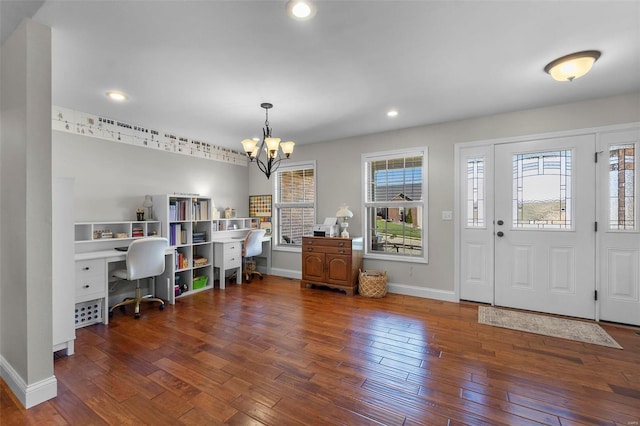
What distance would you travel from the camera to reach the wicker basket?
4055 millimetres

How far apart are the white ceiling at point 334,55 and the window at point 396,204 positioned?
0.93 m

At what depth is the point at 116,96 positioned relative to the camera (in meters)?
2.98

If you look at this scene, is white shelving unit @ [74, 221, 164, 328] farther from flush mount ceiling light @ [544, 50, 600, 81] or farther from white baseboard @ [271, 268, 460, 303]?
flush mount ceiling light @ [544, 50, 600, 81]

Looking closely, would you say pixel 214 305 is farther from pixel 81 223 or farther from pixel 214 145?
pixel 214 145

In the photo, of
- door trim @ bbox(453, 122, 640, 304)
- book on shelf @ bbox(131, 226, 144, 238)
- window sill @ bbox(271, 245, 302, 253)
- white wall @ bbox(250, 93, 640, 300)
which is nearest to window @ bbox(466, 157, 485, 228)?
door trim @ bbox(453, 122, 640, 304)

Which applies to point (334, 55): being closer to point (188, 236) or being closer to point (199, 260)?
point (188, 236)

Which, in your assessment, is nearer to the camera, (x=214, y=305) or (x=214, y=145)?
Result: (x=214, y=305)

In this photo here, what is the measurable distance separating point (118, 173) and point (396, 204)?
4006 millimetres

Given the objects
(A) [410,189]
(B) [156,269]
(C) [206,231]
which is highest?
(A) [410,189]

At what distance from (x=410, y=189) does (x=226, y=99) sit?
9.31 ft

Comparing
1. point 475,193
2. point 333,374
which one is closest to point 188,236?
point 333,374

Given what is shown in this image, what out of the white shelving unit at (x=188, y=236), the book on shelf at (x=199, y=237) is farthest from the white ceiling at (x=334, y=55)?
the book on shelf at (x=199, y=237)

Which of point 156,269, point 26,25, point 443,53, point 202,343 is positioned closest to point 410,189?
point 443,53

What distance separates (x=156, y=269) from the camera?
351 centimetres
